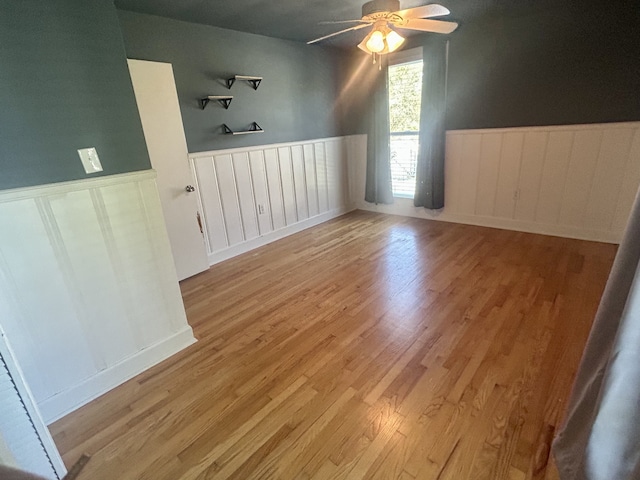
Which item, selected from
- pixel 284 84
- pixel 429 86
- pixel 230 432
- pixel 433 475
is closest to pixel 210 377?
pixel 230 432

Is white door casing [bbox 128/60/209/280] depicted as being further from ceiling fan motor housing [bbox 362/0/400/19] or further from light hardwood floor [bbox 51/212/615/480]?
ceiling fan motor housing [bbox 362/0/400/19]

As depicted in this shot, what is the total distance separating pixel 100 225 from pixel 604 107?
14.2ft

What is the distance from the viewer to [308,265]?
3.22m

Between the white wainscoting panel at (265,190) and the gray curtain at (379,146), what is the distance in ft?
1.47

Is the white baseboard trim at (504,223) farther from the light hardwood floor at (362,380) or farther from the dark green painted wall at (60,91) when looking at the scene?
the dark green painted wall at (60,91)

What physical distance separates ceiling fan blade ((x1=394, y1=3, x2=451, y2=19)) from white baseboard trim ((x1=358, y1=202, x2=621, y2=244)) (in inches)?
102

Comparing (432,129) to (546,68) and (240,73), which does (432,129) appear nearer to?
(546,68)

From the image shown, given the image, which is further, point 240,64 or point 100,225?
point 240,64

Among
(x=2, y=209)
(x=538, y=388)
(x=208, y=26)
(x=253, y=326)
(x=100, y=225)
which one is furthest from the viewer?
(x=208, y=26)

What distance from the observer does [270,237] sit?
157 inches

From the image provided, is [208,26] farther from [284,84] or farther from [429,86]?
[429,86]

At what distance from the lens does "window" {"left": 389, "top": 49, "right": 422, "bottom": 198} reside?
408 cm

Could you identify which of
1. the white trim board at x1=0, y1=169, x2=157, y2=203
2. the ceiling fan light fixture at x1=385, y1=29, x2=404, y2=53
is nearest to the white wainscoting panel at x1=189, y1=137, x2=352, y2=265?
the white trim board at x1=0, y1=169, x2=157, y2=203

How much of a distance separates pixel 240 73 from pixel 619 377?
12.1 ft
